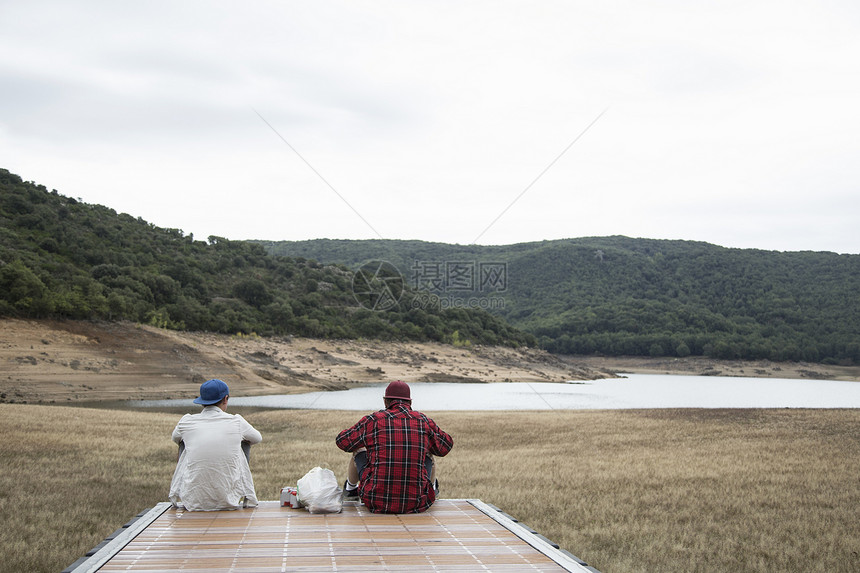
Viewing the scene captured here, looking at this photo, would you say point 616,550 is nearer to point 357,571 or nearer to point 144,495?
point 357,571

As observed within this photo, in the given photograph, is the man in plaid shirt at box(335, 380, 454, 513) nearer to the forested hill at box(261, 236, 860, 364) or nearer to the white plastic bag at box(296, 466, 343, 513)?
the white plastic bag at box(296, 466, 343, 513)

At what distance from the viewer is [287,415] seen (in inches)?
1160

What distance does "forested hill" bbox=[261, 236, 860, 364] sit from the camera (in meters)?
116

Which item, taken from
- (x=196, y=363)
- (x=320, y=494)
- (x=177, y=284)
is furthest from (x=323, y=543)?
(x=177, y=284)

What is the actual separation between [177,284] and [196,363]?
14.6 metres

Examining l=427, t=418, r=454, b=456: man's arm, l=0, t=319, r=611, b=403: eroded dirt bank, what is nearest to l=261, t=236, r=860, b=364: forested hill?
l=0, t=319, r=611, b=403: eroded dirt bank

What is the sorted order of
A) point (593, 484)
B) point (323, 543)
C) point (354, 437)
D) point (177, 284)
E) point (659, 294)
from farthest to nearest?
1. point (659, 294)
2. point (177, 284)
3. point (593, 484)
4. point (354, 437)
5. point (323, 543)

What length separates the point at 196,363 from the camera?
169 feet

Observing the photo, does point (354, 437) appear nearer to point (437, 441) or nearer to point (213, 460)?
point (437, 441)

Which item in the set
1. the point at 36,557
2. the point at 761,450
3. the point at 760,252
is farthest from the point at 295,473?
the point at 760,252

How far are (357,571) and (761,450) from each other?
14.2m

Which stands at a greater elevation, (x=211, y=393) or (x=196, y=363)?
(x=211, y=393)

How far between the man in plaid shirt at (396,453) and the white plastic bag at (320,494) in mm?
347

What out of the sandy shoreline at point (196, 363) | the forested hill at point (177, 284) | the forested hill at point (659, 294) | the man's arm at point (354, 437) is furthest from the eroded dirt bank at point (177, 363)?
the man's arm at point (354, 437)
